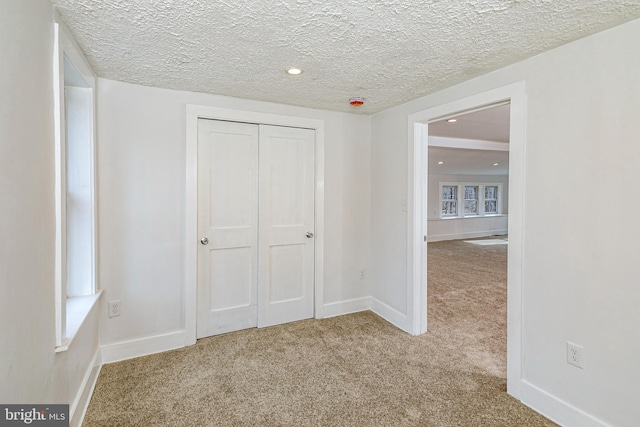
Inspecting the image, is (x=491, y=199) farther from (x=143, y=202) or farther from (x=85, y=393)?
(x=85, y=393)

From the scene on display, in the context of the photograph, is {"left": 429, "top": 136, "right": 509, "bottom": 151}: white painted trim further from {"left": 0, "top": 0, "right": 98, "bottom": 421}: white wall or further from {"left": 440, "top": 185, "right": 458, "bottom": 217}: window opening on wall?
{"left": 0, "top": 0, "right": 98, "bottom": 421}: white wall

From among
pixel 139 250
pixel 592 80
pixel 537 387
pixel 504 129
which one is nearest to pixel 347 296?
pixel 537 387

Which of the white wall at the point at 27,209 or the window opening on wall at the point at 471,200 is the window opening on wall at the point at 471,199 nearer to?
the window opening on wall at the point at 471,200

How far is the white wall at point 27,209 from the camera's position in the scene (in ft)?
3.29

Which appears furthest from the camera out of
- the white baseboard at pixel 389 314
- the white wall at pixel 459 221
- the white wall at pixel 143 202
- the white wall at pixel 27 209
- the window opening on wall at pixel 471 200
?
the window opening on wall at pixel 471 200

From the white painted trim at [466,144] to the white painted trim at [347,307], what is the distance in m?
2.98

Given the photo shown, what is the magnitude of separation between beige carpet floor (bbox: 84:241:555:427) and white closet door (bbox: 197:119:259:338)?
0.22 m

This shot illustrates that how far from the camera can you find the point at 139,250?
254 centimetres

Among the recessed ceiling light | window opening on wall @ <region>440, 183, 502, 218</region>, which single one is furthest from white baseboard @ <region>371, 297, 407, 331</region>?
window opening on wall @ <region>440, 183, 502, 218</region>

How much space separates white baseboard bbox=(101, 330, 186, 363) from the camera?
245 centimetres

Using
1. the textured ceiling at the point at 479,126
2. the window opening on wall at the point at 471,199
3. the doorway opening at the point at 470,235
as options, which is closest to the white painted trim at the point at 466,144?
the doorway opening at the point at 470,235

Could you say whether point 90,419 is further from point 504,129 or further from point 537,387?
point 504,129

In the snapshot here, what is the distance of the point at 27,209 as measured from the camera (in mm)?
1174

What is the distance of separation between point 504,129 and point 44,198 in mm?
5106
